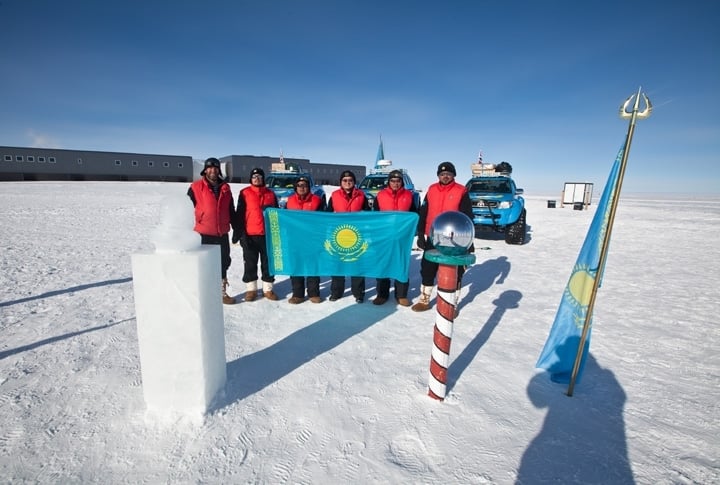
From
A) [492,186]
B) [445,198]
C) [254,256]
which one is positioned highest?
[492,186]

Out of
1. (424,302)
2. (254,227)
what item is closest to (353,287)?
(424,302)

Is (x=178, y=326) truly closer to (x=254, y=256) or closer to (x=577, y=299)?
(x=254, y=256)

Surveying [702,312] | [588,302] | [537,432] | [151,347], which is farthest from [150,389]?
[702,312]

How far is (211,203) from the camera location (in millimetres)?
4422

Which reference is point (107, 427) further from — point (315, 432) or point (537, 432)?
point (537, 432)

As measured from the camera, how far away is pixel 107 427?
87.1 inches

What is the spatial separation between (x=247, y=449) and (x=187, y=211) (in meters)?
1.66

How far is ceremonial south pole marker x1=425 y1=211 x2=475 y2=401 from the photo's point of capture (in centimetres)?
A: 233

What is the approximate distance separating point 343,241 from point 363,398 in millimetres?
2380

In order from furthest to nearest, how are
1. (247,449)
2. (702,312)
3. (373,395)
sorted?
1. (702,312)
2. (373,395)
3. (247,449)

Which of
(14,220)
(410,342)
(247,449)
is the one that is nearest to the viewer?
(247,449)

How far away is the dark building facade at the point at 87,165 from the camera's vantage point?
1329 inches

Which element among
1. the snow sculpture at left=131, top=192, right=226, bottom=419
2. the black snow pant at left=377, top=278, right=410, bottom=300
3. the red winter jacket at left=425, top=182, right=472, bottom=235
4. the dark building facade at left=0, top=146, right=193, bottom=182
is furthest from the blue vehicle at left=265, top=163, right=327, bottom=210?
the dark building facade at left=0, top=146, right=193, bottom=182

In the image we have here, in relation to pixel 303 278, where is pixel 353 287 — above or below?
below
